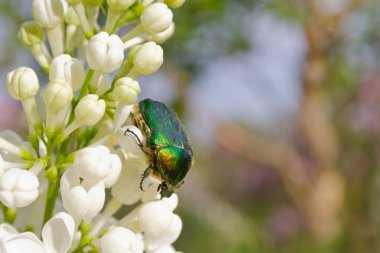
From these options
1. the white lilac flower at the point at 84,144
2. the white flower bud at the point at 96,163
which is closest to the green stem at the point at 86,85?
the white lilac flower at the point at 84,144

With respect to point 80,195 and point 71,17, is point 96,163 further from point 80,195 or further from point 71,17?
point 71,17

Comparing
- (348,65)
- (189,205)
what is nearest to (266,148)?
(348,65)

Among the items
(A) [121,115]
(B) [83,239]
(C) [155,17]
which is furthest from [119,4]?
(B) [83,239]

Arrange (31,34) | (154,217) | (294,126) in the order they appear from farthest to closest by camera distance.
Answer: (294,126), (31,34), (154,217)

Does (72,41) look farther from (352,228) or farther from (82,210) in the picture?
(352,228)

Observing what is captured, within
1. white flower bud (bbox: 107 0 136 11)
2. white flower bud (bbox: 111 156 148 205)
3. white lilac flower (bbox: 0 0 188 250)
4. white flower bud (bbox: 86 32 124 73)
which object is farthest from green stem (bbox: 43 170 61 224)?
white flower bud (bbox: 107 0 136 11)

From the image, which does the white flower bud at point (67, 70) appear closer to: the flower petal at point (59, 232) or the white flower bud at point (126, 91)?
the white flower bud at point (126, 91)
